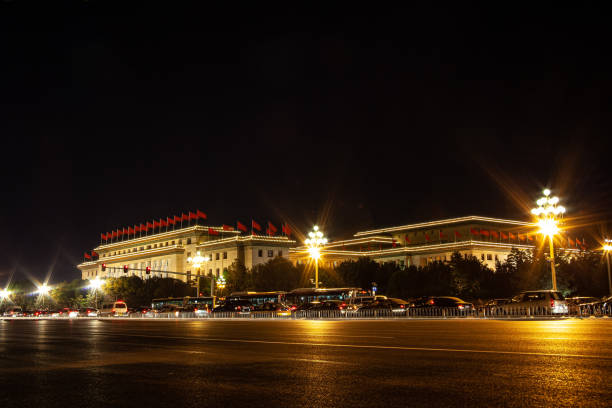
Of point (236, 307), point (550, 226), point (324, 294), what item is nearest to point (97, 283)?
point (236, 307)

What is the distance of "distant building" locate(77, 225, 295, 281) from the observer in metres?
108

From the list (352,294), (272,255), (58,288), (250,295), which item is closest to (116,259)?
(58,288)

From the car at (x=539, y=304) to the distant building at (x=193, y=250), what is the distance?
226ft

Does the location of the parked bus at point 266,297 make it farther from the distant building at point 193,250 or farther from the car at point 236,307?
the distant building at point 193,250

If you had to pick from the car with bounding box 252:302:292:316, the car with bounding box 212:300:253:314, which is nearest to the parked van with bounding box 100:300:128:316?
the car with bounding box 212:300:253:314

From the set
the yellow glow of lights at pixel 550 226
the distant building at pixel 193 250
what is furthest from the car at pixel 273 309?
the distant building at pixel 193 250

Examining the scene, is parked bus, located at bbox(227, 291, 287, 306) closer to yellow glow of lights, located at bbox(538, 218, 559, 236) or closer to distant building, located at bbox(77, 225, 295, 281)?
Result: distant building, located at bbox(77, 225, 295, 281)

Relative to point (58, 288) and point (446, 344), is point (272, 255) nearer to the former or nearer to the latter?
point (58, 288)

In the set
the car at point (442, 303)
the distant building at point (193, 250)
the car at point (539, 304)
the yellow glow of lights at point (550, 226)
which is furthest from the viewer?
the distant building at point (193, 250)

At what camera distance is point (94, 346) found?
48.7 ft

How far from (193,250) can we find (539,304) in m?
92.2

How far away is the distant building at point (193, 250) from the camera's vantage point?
108m

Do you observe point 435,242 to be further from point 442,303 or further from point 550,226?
point 550,226

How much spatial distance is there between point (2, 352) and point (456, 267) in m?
59.3
